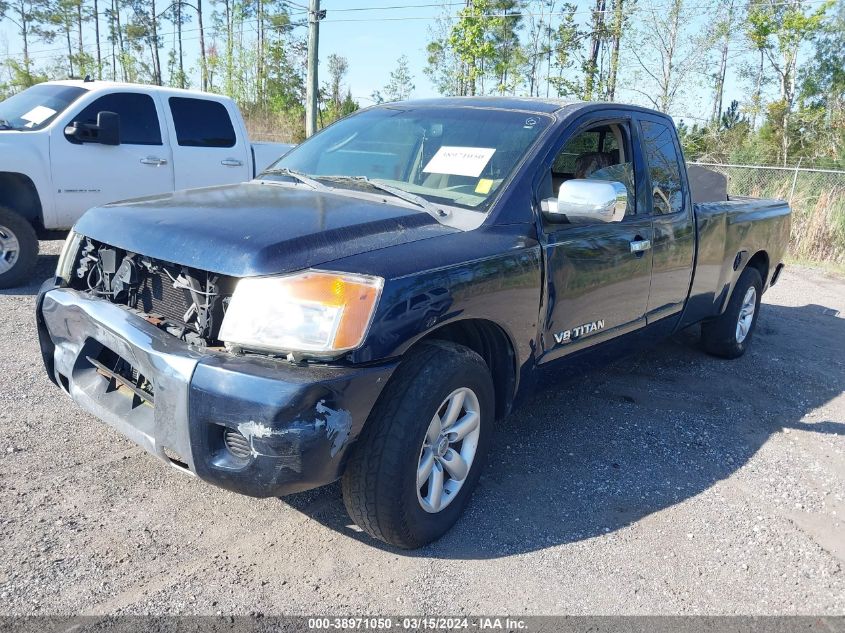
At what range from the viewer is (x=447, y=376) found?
8.63 feet

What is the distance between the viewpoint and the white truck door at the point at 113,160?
676 cm

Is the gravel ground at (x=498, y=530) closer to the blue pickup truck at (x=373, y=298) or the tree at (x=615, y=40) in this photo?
the blue pickup truck at (x=373, y=298)

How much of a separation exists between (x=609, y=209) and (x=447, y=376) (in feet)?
3.62

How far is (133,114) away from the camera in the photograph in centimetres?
725

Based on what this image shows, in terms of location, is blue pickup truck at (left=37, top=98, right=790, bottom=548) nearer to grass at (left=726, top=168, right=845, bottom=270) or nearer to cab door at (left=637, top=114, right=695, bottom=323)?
cab door at (left=637, top=114, right=695, bottom=323)

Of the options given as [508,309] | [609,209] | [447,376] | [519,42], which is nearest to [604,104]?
[609,209]

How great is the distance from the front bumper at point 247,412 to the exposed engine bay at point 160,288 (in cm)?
11

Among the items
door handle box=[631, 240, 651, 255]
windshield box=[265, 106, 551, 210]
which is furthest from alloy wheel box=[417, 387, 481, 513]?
door handle box=[631, 240, 651, 255]

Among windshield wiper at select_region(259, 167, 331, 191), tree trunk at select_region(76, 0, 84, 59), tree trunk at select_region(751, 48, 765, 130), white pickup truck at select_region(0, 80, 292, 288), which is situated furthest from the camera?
tree trunk at select_region(76, 0, 84, 59)

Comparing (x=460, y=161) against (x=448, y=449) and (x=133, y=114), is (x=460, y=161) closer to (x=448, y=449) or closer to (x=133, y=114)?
(x=448, y=449)

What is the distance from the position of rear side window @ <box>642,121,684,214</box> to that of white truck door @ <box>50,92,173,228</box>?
4.64 m

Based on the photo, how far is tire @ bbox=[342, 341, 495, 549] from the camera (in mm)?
2508

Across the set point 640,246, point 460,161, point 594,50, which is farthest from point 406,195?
point 594,50

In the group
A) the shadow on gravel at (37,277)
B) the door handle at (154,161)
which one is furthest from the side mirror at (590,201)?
the door handle at (154,161)
